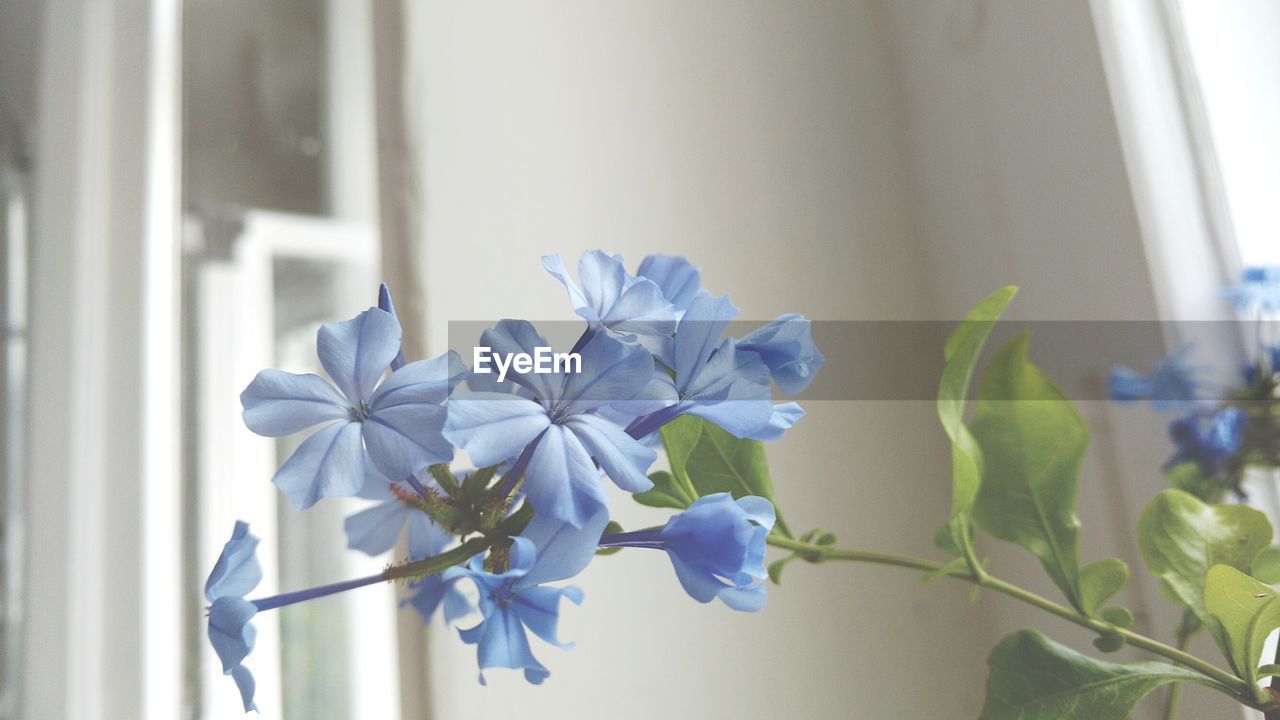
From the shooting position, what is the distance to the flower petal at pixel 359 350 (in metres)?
0.23

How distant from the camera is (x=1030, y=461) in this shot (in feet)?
1.04

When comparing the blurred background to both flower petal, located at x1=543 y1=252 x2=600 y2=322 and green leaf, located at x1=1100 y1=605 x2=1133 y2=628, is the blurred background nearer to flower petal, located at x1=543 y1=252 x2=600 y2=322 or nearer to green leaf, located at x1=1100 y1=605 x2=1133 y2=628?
green leaf, located at x1=1100 y1=605 x2=1133 y2=628

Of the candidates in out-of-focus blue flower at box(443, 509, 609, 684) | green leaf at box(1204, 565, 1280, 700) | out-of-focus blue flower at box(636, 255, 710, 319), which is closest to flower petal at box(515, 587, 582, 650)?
out-of-focus blue flower at box(443, 509, 609, 684)

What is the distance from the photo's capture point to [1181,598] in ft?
0.99

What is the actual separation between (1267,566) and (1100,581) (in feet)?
0.18

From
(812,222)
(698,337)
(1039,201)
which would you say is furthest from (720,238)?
(698,337)

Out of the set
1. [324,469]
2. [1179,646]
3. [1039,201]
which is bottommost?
[1179,646]

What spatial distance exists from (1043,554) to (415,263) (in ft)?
1.31

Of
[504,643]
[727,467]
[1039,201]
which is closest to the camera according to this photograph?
[504,643]

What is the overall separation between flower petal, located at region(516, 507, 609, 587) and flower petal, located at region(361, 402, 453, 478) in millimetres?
32

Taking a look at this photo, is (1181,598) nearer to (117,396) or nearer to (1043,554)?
(1043,554)

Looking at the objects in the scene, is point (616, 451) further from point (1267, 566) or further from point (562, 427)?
point (1267, 566)

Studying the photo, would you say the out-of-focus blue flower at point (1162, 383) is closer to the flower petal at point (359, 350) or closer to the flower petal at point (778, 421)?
the flower petal at point (778, 421)

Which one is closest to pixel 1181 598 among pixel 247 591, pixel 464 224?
pixel 247 591
